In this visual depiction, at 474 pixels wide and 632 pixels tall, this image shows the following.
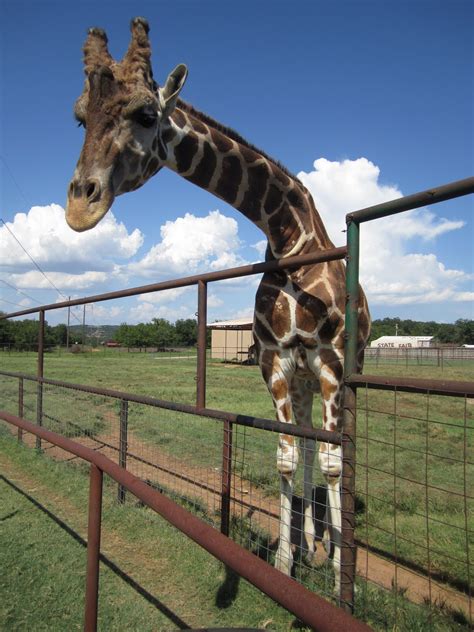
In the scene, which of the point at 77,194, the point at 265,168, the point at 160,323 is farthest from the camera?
the point at 160,323

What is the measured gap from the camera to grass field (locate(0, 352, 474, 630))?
2480 mm

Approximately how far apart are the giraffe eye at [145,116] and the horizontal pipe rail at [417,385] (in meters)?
1.58

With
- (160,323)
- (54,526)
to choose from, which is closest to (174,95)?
(54,526)

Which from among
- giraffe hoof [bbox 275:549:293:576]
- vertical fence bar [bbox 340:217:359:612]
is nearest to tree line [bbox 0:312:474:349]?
giraffe hoof [bbox 275:549:293:576]

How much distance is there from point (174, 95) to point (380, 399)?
1042 cm

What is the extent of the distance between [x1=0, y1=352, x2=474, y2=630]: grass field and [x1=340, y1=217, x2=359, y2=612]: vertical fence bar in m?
0.08

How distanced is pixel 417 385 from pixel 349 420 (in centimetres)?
35

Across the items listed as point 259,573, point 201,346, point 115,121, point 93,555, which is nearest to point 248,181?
point 115,121

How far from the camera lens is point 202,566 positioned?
10.1ft

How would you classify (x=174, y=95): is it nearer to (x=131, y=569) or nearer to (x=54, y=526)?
(x=131, y=569)

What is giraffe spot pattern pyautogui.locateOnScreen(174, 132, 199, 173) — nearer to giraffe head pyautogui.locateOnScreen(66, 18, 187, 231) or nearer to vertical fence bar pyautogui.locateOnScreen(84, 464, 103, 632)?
giraffe head pyautogui.locateOnScreen(66, 18, 187, 231)

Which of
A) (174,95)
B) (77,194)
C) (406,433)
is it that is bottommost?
(406,433)

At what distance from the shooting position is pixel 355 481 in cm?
258

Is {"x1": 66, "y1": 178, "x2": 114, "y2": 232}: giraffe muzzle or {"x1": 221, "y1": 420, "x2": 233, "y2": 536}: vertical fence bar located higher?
{"x1": 66, "y1": 178, "x2": 114, "y2": 232}: giraffe muzzle
